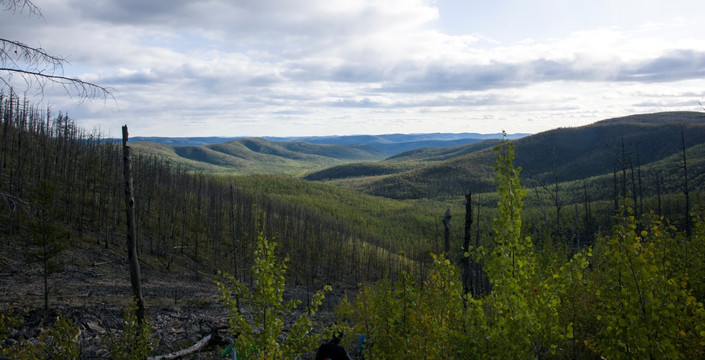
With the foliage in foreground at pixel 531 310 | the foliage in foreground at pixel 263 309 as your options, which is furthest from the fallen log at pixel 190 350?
the foliage in foreground at pixel 531 310

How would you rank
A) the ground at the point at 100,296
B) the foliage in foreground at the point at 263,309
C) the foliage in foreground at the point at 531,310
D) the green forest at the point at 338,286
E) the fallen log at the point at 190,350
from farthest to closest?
the ground at the point at 100,296 < the fallen log at the point at 190,350 < the foliage in foreground at the point at 263,309 < the green forest at the point at 338,286 < the foliage in foreground at the point at 531,310

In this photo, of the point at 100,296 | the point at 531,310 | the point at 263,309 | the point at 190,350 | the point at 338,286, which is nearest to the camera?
the point at 531,310

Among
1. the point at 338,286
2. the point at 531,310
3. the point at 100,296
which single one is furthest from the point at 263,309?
the point at 338,286

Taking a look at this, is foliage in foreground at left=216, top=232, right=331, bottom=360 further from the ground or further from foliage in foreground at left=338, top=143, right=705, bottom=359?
the ground

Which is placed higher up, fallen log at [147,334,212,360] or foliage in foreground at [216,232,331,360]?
foliage in foreground at [216,232,331,360]

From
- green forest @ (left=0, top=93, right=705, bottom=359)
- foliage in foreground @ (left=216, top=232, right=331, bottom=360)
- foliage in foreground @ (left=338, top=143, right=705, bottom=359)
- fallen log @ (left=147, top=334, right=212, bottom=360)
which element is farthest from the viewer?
fallen log @ (left=147, top=334, right=212, bottom=360)

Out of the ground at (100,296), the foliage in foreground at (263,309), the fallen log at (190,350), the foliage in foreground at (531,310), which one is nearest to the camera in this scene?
the foliage in foreground at (531,310)

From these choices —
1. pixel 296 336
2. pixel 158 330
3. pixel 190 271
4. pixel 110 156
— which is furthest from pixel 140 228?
pixel 296 336

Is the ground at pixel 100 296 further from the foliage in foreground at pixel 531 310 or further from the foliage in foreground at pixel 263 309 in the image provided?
the foliage in foreground at pixel 531 310

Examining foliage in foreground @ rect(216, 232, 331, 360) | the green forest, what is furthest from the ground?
foliage in foreground @ rect(216, 232, 331, 360)

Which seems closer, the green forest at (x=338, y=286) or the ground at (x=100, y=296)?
the green forest at (x=338, y=286)

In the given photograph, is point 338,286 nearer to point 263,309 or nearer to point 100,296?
point 100,296

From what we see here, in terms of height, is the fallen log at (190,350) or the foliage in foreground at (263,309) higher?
the foliage in foreground at (263,309)

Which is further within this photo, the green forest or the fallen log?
the fallen log
